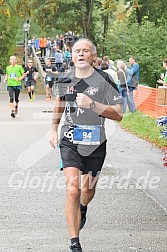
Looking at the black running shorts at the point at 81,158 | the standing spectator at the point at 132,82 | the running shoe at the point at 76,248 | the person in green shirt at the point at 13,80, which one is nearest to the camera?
the running shoe at the point at 76,248

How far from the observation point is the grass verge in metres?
16.0

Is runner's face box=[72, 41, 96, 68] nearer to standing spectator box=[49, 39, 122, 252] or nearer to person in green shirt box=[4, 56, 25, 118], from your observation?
standing spectator box=[49, 39, 122, 252]

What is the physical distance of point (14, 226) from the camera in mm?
7656

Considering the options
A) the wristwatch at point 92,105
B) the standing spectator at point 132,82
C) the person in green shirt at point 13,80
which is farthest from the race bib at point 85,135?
the standing spectator at point 132,82

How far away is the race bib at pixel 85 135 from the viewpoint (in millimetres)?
6763

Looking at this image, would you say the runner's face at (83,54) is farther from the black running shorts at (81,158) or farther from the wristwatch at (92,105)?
the black running shorts at (81,158)

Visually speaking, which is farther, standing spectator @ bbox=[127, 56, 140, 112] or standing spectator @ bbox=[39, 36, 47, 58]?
standing spectator @ bbox=[39, 36, 47, 58]

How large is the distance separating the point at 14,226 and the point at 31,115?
52.2 feet

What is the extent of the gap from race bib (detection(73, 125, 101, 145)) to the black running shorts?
0.08 meters

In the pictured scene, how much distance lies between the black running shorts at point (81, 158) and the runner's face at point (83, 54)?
74cm

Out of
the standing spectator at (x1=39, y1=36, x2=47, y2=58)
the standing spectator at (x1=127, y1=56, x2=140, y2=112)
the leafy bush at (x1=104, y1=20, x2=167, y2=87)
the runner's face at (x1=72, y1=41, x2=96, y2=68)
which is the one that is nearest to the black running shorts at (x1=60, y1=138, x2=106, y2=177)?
the runner's face at (x1=72, y1=41, x2=96, y2=68)

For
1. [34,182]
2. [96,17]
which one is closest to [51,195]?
[34,182]

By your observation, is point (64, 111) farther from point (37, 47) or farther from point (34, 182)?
point (37, 47)

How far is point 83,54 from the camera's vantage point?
22.2 ft
